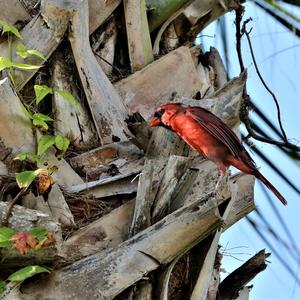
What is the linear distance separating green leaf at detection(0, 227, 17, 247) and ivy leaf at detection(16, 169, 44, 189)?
13 cm

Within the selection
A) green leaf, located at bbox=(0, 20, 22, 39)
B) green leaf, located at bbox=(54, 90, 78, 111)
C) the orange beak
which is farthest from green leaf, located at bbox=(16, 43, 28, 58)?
the orange beak

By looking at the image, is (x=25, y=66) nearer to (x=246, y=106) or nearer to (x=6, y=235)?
(x=6, y=235)

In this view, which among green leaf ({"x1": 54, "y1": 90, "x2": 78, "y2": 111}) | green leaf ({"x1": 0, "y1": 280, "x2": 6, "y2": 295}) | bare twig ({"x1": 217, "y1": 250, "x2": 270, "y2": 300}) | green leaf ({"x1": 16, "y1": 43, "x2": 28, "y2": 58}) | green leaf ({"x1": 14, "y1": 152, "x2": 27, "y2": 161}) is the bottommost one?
bare twig ({"x1": 217, "y1": 250, "x2": 270, "y2": 300})

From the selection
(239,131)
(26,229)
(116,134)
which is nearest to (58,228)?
(26,229)

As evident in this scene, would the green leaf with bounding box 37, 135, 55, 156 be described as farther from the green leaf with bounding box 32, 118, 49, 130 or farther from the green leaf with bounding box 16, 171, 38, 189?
the green leaf with bounding box 16, 171, 38, 189

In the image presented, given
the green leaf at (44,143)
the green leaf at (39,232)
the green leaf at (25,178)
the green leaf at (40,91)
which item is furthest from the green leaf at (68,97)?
the green leaf at (39,232)

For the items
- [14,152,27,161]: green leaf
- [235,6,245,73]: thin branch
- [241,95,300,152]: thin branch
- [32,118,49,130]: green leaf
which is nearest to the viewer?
[14,152,27,161]: green leaf

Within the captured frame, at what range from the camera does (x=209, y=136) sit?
2.65 metres

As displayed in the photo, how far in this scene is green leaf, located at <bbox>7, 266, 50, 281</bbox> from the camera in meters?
1.97

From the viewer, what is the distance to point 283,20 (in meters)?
2.37

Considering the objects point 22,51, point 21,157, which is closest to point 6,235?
point 21,157

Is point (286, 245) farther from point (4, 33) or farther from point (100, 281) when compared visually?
point (4, 33)

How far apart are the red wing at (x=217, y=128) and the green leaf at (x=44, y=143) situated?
0.50 m

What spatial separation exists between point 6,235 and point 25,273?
10cm
